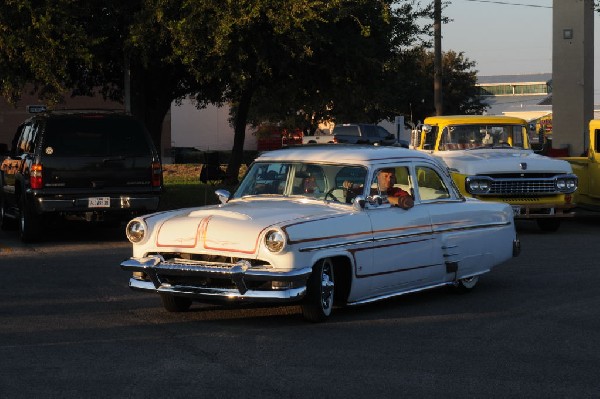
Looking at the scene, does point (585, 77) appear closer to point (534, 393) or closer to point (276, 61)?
point (276, 61)

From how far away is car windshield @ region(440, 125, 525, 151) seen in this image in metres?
20.5

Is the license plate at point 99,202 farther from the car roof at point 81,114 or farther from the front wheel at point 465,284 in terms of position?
the front wheel at point 465,284

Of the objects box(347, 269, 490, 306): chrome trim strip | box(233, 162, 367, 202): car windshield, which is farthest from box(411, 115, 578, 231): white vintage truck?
box(233, 162, 367, 202): car windshield

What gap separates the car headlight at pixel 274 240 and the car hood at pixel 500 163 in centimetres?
980

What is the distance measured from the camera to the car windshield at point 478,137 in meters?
20.5

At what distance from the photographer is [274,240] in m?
9.60

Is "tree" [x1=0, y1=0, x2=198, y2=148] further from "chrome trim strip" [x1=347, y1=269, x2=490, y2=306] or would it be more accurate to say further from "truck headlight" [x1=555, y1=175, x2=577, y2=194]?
"chrome trim strip" [x1=347, y1=269, x2=490, y2=306]

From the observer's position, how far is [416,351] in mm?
8867

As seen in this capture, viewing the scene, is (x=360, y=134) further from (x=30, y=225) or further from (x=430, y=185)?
(x=430, y=185)

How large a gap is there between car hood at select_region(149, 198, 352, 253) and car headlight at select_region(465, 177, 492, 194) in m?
8.45

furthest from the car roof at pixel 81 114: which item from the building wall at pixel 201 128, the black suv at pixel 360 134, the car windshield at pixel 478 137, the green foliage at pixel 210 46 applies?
the building wall at pixel 201 128

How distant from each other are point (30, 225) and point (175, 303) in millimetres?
7410

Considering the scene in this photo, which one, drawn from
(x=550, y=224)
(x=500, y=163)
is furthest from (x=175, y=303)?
(x=550, y=224)

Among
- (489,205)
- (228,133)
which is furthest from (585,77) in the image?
(228,133)
